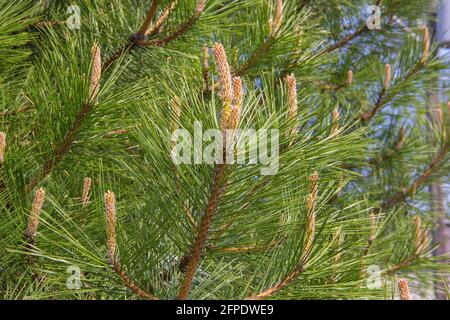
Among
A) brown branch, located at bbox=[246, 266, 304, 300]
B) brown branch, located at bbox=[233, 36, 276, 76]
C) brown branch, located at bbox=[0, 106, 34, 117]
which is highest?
brown branch, located at bbox=[233, 36, 276, 76]

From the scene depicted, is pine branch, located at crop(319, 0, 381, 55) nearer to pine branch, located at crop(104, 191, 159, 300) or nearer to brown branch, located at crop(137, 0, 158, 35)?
brown branch, located at crop(137, 0, 158, 35)

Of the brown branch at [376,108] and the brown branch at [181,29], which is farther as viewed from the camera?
the brown branch at [376,108]

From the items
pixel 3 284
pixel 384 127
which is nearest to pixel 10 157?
pixel 3 284

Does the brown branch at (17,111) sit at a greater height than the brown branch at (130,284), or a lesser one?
greater

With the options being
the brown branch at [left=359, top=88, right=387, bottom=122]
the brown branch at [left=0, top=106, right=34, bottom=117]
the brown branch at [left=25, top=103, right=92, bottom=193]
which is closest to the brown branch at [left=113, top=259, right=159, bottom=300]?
the brown branch at [left=25, top=103, right=92, bottom=193]

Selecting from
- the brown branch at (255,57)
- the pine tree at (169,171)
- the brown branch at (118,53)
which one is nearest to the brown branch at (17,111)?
the pine tree at (169,171)

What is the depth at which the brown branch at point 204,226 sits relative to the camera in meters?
0.42

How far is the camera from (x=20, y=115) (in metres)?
0.71

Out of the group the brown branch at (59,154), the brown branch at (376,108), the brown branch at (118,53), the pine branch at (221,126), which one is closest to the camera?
the pine branch at (221,126)

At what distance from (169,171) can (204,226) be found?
0.05m

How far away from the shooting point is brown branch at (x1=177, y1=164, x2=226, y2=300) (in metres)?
0.42

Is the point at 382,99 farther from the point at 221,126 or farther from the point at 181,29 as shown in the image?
the point at 221,126

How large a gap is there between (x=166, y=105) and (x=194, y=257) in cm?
12

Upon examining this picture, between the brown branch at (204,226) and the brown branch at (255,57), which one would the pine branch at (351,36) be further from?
the brown branch at (204,226)
